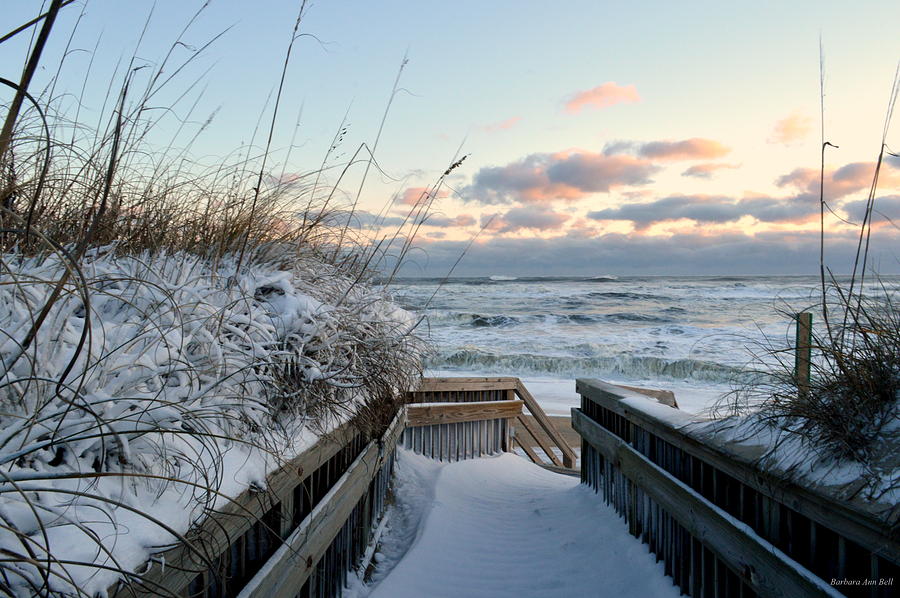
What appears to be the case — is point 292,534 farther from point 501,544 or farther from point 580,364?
point 580,364

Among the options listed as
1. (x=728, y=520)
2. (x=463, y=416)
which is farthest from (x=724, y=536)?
(x=463, y=416)

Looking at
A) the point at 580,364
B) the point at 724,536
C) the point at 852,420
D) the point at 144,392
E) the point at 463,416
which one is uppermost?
A: the point at 144,392

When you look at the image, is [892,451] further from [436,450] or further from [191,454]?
[436,450]

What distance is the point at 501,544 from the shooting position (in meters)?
3.94

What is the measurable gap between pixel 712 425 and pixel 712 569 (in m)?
0.64

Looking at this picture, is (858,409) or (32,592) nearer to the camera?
(32,592)

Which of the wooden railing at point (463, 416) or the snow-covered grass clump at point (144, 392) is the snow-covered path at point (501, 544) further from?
the snow-covered grass clump at point (144, 392)

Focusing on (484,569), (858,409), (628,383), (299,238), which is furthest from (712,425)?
(628,383)

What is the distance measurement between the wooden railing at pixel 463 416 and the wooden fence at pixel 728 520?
2.09 meters

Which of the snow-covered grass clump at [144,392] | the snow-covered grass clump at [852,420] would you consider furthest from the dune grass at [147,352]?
the snow-covered grass clump at [852,420]

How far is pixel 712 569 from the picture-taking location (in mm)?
2555

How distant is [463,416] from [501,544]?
2.25 meters

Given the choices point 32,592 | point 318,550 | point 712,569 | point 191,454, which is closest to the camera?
point 32,592

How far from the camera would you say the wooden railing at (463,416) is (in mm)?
5773
